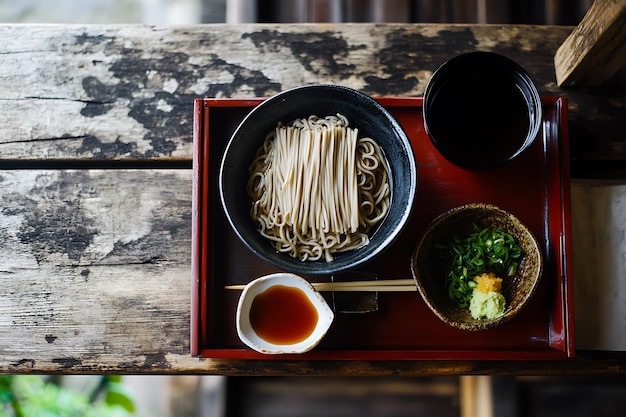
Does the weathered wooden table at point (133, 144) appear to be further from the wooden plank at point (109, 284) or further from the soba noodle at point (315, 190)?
the soba noodle at point (315, 190)

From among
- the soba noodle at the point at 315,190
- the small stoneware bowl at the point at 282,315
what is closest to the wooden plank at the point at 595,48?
the soba noodle at the point at 315,190

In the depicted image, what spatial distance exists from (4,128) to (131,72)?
1.91 ft

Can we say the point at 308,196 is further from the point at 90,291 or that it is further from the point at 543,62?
the point at 543,62

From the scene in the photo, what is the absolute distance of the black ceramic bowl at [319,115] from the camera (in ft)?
6.09

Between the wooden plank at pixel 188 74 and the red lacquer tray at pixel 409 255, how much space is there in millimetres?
224

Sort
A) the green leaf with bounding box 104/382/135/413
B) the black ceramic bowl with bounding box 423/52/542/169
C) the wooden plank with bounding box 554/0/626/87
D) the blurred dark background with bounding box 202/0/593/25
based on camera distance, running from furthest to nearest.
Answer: the green leaf with bounding box 104/382/135/413, the blurred dark background with bounding box 202/0/593/25, the black ceramic bowl with bounding box 423/52/542/169, the wooden plank with bounding box 554/0/626/87

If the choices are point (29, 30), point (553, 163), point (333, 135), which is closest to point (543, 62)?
point (553, 163)

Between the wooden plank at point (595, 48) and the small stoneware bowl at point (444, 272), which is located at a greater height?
the wooden plank at point (595, 48)

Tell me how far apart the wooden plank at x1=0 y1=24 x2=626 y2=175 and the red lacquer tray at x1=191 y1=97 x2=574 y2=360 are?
22 cm

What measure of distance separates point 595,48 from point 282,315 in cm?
148

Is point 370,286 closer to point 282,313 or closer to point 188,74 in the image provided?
point 282,313

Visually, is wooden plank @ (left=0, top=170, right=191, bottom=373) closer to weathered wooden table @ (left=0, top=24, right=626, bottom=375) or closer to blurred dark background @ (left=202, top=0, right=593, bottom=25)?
weathered wooden table @ (left=0, top=24, right=626, bottom=375)

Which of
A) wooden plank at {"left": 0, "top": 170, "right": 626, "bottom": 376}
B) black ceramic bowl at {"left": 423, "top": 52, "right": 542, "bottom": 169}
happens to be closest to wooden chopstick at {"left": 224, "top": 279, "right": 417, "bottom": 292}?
wooden plank at {"left": 0, "top": 170, "right": 626, "bottom": 376}

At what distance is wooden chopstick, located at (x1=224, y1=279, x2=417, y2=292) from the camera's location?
198 cm
